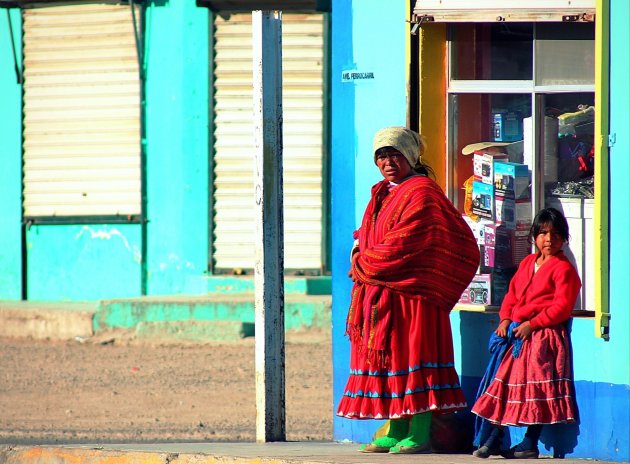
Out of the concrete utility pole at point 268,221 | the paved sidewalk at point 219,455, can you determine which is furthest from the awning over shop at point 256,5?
the paved sidewalk at point 219,455

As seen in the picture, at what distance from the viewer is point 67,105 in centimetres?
1363

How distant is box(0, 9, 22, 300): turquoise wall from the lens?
45.3 ft

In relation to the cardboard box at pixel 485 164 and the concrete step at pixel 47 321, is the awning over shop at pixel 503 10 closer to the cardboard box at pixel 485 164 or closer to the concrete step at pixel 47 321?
the cardboard box at pixel 485 164

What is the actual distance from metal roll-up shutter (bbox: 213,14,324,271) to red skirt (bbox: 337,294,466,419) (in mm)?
6931

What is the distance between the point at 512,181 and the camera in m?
6.20

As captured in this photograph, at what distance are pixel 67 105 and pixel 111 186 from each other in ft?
3.31

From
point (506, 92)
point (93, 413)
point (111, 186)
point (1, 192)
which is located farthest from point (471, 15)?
point (1, 192)

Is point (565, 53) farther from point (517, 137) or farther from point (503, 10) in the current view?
point (517, 137)

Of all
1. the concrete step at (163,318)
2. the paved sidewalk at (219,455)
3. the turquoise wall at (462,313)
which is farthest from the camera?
the concrete step at (163,318)

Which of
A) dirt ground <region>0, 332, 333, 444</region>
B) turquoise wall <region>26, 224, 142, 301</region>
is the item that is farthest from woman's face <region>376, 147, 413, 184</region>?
turquoise wall <region>26, 224, 142, 301</region>

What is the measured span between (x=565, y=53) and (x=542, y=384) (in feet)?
5.21

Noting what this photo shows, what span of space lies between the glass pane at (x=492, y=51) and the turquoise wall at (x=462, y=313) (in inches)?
11.4

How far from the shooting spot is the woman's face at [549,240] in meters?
5.64

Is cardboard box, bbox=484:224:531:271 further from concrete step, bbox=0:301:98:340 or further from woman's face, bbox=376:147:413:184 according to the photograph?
concrete step, bbox=0:301:98:340
